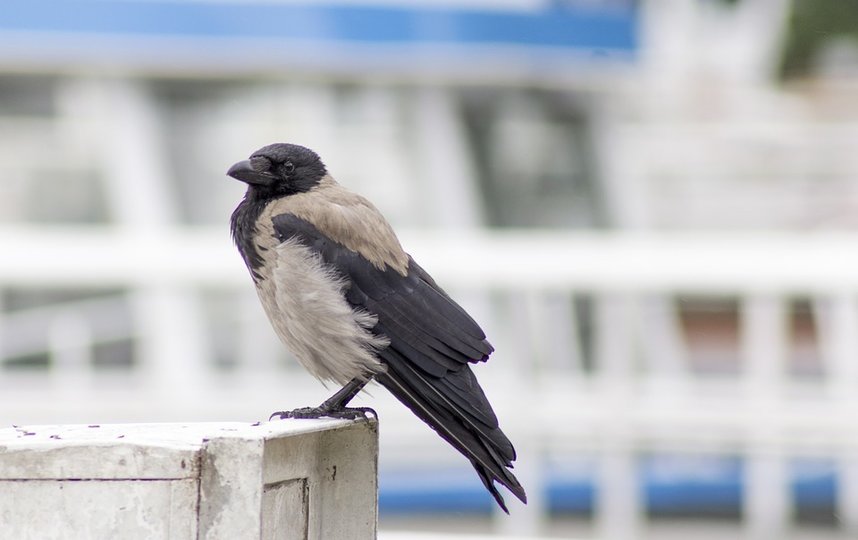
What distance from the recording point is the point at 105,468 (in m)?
3.58

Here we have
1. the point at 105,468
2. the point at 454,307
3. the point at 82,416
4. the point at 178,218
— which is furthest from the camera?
the point at 178,218

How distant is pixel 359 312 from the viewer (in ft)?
17.6

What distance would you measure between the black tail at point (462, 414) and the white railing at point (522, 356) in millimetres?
7504

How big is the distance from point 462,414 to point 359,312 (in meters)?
0.62

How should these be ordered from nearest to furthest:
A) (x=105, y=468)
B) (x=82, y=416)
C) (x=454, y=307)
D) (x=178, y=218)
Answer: (x=105, y=468) < (x=454, y=307) < (x=82, y=416) < (x=178, y=218)

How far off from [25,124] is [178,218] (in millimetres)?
1568

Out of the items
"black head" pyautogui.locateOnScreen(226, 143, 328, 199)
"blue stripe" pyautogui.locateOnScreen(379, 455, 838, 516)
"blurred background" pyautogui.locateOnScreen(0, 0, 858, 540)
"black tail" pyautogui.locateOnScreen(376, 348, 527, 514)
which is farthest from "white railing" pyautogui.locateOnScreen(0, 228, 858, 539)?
"black tail" pyautogui.locateOnScreen(376, 348, 527, 514)

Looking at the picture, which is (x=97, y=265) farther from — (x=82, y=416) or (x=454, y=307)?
(x=454, y=307)

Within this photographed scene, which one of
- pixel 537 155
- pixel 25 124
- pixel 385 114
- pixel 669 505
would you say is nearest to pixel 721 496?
pixel 669 505

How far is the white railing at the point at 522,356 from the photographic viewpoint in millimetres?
13016

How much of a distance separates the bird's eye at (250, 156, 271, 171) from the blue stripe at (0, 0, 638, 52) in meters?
7.93

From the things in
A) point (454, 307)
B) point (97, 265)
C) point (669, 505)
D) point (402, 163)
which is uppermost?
point (402, 163)

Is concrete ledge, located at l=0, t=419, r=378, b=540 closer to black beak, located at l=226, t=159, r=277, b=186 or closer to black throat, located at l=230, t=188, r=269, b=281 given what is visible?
black throat, located at l=230, t=188, r=269, b=281

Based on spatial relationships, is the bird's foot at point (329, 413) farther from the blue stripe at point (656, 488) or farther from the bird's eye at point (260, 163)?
the blue stripe at point (656, 488)
